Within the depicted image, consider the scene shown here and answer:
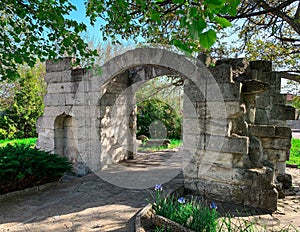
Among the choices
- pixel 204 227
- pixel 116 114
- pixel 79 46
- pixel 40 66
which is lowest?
pixel 204 227

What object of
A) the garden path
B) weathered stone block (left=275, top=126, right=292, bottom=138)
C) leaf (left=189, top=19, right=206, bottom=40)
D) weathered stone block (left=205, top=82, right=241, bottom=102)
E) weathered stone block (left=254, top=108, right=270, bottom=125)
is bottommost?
the garden path

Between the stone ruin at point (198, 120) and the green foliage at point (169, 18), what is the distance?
78cm

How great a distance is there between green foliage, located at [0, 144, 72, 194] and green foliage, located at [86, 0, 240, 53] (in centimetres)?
304

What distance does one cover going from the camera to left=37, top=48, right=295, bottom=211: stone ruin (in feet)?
12.3

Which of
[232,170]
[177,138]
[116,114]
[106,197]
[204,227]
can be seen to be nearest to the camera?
[204,227]

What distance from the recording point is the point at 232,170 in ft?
12.4

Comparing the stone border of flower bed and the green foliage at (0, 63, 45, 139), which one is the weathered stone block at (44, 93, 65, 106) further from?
the green foliage at (0, 63, 45, 139)

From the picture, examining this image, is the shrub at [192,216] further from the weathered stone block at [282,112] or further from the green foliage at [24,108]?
the green foliage at [24,108]

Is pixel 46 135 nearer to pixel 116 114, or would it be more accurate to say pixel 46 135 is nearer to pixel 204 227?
pixel 116 114

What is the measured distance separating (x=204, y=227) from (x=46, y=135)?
4.75m

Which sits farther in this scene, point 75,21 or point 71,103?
point 71,103

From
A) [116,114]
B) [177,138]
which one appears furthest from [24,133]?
[116,114]

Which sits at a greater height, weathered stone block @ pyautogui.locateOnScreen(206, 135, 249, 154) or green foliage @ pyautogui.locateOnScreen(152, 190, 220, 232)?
weathered stone block @ pyautogui.locateOnScreen(206, 135, 249, 154)

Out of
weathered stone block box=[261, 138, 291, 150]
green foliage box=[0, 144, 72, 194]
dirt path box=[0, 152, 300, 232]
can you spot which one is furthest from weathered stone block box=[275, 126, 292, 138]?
green foliage box=[0, 144, 72, 194]
